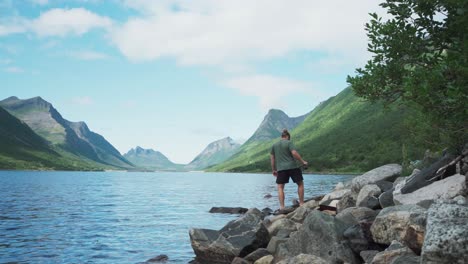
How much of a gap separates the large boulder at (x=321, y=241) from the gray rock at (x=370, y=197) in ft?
13.9

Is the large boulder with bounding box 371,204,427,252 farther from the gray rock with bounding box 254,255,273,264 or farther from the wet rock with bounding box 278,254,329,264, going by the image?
the gray rock with bounding box 254,255,273,264

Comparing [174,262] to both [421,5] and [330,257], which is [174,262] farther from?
[421,5]

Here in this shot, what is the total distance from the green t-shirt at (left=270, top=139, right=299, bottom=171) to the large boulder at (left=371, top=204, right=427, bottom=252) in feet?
22.8

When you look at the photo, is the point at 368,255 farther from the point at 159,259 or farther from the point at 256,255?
the point at 159,259

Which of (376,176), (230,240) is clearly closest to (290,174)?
(230,240)

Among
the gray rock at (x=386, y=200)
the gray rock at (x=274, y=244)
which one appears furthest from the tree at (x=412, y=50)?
the gray rock at (x=274, y=244)

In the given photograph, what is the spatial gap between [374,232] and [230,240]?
529 centimetres

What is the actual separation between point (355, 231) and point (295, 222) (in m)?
5.12

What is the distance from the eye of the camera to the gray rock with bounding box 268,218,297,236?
15428mm

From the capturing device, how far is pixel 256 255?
1327 cm

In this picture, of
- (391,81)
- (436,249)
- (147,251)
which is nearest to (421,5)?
(391,81)

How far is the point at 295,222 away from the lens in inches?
→ 642

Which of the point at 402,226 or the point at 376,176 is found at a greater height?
the point at 376,176

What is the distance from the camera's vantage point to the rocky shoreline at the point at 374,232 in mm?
7445
